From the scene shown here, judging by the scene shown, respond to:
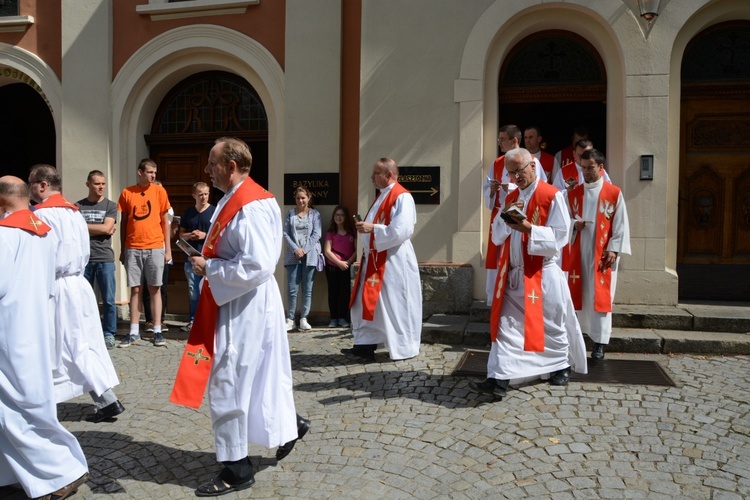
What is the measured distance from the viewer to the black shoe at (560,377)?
5.67m

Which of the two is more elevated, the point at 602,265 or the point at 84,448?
the point at 602,265

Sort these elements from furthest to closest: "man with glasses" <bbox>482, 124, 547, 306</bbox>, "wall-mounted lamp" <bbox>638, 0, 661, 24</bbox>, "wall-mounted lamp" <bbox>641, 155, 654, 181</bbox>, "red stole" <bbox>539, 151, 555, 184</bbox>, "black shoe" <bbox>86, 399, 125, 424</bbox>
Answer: "red stole" <bbox>539, 151, 555, 184</bbox> → "wall-mounted lamp" <bbox>641, 155, 654, 181</bbox> → "wall-mounted lamp" <bbox>638, 0, 661, 24</bbox> → "man with glasses" <bbox>482, 124, 547, 306</bbox> → "black shoe" <bbox>86, 399, 125, 424</bbox>

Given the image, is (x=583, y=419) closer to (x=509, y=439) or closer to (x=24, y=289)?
(x=509, y=439)

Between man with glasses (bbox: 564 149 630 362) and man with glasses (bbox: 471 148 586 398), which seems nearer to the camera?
man with glasses (bbox: 471 148 586 398)

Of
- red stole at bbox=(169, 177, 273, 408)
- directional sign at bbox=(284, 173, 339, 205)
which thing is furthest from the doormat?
directional sign at bbox=(284, 173, 339, 205)

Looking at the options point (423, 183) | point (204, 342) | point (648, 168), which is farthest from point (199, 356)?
point (648, 168)

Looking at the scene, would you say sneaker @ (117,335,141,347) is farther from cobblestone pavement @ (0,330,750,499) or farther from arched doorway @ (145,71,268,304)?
arched doorway @ (145,71,268,304)

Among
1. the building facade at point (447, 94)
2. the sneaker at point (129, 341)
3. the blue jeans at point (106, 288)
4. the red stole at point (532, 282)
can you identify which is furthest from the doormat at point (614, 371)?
the blue jeans at point (106, 288)

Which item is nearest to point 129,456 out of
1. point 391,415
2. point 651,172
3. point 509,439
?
point 391,415

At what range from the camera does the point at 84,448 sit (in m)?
4.68

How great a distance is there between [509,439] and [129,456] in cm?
253

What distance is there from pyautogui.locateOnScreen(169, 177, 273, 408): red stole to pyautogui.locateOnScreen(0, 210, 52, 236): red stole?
36.0 inches

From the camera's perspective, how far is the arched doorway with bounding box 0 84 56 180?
472 inches

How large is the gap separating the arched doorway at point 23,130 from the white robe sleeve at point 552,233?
9.91 metres
